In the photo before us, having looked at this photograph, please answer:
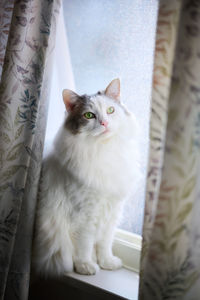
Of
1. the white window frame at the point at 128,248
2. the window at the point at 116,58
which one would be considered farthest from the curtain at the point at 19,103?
the white window frame at the point at 128,248

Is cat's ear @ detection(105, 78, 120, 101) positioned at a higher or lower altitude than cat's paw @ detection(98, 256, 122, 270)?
higher

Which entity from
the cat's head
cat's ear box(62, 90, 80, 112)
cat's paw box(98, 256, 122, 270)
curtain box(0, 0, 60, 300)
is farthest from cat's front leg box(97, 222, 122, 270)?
cat's ear box(62, 90, 80, 112)

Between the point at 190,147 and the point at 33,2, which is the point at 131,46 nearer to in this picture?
the point at 33,2

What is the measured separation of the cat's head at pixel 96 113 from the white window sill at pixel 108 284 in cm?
63

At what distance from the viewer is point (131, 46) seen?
118 centimetres

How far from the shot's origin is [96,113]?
→ 1053 mm

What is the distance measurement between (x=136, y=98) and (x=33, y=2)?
61 centimetres

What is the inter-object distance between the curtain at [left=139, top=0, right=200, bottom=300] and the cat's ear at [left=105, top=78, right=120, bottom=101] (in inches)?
16.3

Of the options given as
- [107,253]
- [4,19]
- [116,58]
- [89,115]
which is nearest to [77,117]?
[89,115]

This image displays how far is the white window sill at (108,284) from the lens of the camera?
100 centimetres

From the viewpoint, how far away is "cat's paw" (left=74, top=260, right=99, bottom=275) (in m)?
1.09

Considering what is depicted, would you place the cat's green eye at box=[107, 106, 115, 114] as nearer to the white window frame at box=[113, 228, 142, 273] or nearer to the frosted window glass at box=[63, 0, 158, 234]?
the frosted window glass at box=[63, 0, 158, 234]

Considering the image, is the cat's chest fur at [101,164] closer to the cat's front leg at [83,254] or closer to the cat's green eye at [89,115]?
the cat's green eye at [89,115]

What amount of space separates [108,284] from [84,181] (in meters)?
0.45
